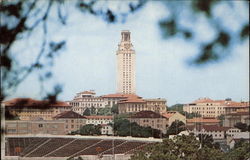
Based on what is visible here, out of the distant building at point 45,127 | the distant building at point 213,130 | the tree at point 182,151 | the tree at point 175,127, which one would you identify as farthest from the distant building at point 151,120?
the tree at point 182,151

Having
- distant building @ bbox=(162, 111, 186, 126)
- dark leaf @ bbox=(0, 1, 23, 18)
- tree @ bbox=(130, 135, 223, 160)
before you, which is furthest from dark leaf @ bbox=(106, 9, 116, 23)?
distant building @ bbox=(162, 111, 186, 126)

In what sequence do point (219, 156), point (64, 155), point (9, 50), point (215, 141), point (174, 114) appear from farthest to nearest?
1. point (174, 114)
2. point (64, 155)
3. point (215, 141)
4. point (219, 156)
5. point (9, 50)

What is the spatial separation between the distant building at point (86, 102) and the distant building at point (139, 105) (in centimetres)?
93

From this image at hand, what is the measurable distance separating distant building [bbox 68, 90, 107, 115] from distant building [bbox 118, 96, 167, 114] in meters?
0.93

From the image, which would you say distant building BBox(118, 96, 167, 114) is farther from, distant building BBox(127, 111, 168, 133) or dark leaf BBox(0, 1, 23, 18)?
dark leaf BBox(0, 1, 23, 18)

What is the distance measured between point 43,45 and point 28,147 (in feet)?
40.4

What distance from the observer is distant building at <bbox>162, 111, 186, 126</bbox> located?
15.5 meters

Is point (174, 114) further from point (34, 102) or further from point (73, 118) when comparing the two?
point (34, 102)

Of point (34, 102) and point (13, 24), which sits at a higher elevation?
point (13, 24)

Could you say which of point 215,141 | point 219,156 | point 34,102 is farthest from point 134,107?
point 34,102

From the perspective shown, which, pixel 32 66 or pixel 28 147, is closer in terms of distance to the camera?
pixel 32 66

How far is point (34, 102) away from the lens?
1.31 metres

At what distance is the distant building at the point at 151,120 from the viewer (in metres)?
15.6

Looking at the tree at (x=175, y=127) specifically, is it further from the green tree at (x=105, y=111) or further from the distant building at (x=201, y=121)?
the green tree at (x=105, y=111)
